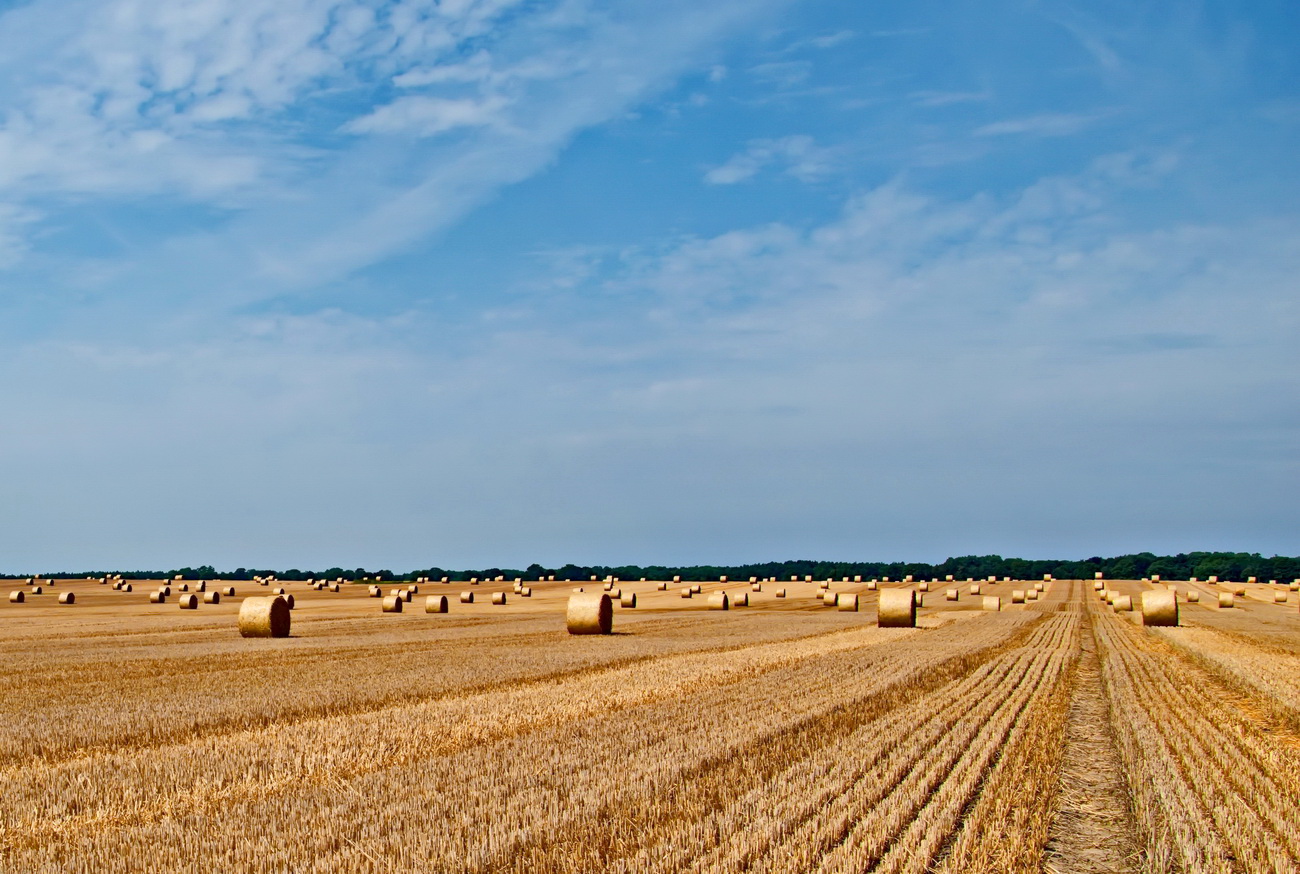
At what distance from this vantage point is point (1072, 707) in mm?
13289

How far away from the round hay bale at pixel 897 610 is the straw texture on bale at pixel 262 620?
1708 centimetres

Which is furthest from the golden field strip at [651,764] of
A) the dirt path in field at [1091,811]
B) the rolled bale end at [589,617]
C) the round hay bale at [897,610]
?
the round hay bale at [897,610]

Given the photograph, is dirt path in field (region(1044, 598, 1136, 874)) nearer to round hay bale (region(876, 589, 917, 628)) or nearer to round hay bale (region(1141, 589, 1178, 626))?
round hay bale (region(876, 589, 917, 628))

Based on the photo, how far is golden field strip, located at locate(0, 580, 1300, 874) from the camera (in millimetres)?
6711

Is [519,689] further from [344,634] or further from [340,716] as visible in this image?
[344,634]

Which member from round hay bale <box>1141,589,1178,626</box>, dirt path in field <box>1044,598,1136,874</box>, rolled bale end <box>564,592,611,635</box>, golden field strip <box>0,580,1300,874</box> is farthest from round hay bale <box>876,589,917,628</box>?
dirt path in field <box>1044,598,1136,874</box>

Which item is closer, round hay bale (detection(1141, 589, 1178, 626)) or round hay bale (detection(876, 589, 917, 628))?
round hay bale (detection(876, 589, 917, 628))

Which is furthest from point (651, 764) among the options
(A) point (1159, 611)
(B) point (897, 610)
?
(A) point (1159, 611)

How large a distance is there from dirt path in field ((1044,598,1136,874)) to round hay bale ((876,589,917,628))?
64.0 feet

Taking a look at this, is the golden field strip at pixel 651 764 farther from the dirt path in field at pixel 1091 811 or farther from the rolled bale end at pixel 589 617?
the rolled bale end at pixel 589 617

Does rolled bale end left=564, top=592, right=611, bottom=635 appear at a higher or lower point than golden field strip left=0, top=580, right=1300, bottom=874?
lower

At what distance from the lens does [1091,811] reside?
26.0ft

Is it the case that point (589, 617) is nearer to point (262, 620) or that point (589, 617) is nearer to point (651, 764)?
point (262, 620)

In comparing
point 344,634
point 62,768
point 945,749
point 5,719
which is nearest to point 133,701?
A: point 5,719
